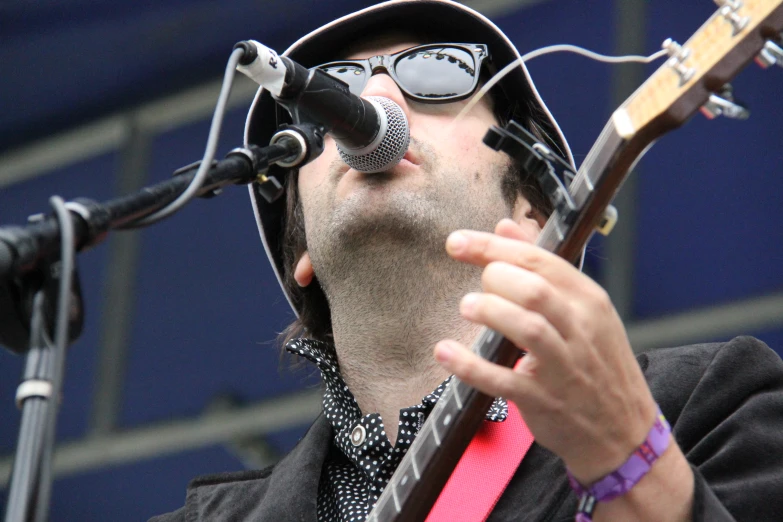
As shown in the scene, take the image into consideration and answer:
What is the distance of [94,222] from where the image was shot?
1.31m

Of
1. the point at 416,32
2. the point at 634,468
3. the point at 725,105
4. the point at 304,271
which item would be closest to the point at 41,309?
the point at 634,468

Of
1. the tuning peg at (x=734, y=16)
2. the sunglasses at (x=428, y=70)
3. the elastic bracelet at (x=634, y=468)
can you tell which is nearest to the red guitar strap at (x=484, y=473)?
the elastic bracelet at (x=634, y=468)

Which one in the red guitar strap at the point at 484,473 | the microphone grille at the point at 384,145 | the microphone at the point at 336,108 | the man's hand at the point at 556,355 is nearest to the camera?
the man's hand at the point at 556,355

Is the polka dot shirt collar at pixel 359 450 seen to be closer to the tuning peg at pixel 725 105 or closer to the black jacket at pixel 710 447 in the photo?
the black jacket at pixel 710 447

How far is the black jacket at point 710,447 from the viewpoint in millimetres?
1651

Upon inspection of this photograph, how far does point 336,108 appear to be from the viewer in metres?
1.69

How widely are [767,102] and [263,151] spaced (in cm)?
214

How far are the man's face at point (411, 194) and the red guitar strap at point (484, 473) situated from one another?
48 centimetres

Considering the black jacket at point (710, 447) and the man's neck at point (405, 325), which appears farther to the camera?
the man's neck at point (405, 325)

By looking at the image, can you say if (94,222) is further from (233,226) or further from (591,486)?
(233,226)

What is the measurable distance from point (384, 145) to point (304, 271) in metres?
0.97

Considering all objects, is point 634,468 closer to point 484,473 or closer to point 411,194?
point 484,473

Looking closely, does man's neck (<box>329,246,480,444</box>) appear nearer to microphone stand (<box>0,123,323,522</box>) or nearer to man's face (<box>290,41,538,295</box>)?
man's face (<box>290,41,538,295</box>)

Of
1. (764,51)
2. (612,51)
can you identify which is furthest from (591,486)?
(612,51)
